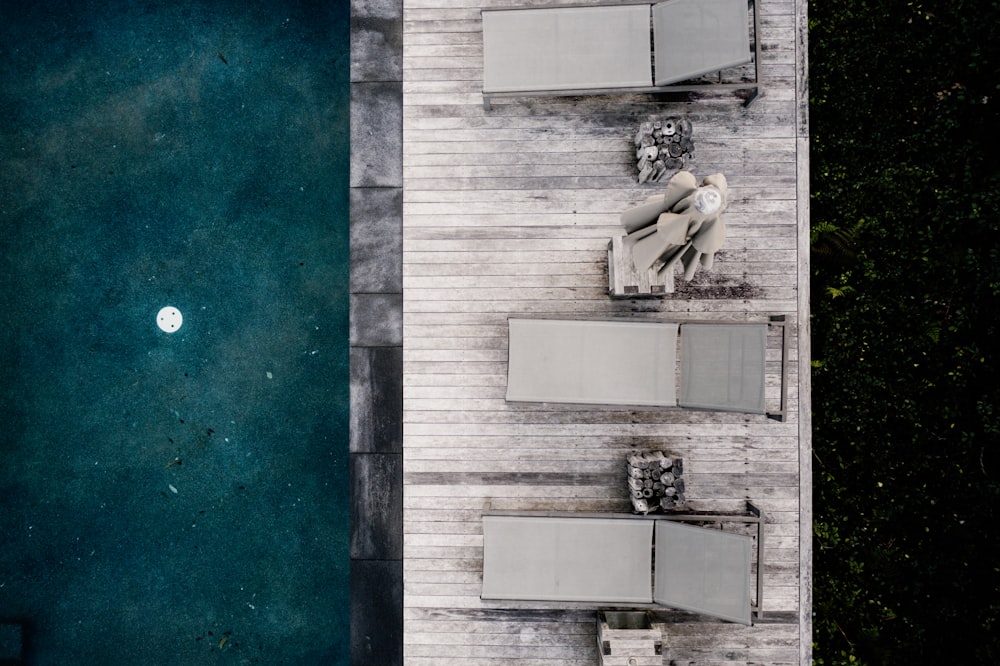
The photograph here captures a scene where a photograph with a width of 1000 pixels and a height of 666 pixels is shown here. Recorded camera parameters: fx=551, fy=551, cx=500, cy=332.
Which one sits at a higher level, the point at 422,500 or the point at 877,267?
the point at 877,267

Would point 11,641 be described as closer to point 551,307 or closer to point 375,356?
point 375,356

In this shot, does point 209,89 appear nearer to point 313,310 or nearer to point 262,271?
point 262,271

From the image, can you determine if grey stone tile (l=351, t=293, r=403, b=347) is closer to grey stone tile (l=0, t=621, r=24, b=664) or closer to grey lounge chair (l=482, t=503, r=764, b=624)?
grey lounge chair (l=482, t=503, r=764, b=624)

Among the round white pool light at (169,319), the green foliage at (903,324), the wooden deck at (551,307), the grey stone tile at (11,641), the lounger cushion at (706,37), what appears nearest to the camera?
the lounger cushion at (706,37)

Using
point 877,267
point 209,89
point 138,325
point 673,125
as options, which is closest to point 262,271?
point 138,325

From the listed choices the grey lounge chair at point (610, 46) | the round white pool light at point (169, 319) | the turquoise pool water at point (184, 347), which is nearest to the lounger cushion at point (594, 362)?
the grey lounge chair at point (610, 46)

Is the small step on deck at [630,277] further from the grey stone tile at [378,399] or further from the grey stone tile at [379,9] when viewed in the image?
the grey stone tile at [379,9]

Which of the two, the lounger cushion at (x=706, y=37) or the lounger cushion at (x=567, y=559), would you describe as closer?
the lounger cushion at (x=706, y=37)
